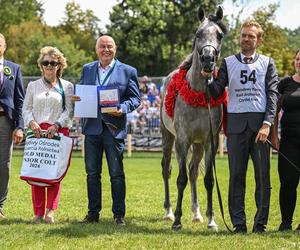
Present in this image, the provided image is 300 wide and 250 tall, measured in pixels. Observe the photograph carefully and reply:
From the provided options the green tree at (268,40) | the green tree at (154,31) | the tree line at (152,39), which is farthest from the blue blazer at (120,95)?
the green tree at (154,31)

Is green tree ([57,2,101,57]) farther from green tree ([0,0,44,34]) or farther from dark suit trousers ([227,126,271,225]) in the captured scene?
dark suit trousers ([227,126,271,225])

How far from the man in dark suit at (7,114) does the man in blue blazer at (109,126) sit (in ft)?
3.10

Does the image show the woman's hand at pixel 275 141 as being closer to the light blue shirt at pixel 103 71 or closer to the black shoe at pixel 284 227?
the black shoe at pixel 284 227

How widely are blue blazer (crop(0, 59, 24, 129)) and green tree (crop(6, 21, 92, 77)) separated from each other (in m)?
35.0

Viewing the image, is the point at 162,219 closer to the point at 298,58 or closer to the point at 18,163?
the point at 298,58

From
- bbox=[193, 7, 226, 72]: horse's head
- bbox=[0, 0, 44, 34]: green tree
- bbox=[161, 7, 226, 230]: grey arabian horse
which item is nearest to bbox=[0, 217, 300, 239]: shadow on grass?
bbox=[161, 7, 226, 230]: grey arabian horse

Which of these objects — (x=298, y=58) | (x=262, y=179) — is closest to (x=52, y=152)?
(x=262, y=179)

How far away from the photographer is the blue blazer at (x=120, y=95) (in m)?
7.64

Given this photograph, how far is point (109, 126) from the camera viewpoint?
7629mm

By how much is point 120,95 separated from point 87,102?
1.47 ft

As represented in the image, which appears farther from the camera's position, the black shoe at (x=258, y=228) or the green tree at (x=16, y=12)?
the green tree at (x=16, y=12)

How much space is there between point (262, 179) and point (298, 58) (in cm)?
157

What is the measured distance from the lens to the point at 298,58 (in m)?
7.18

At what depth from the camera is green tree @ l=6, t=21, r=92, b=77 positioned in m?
44.2
